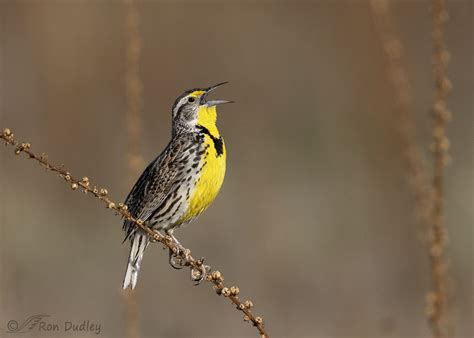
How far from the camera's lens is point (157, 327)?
570cm

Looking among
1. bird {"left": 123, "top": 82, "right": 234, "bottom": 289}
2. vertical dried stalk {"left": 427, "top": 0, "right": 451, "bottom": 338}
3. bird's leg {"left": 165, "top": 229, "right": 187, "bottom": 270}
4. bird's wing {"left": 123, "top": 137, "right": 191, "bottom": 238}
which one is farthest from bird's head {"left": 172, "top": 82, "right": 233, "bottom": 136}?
vertical dried stalk {"left": 427, "top": 0, "right": 451, "bottom": 338}

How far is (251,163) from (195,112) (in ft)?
11.0

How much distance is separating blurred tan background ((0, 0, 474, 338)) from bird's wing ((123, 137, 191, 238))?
43.0 inches

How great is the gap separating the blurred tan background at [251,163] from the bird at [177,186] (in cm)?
108

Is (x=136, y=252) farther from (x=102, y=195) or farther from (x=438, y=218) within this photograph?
(x=438, y=218)

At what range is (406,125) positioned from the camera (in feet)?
7.75

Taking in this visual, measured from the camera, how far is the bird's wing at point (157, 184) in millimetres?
3215

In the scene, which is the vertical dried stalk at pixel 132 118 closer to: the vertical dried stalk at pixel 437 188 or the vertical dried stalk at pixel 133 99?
the vertical dried stalk at pixel 133 99

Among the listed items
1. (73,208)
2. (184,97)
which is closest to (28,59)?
(73,208)

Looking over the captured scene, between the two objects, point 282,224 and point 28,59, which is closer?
point 282,224

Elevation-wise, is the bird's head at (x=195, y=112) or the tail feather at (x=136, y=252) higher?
the bird's head at (x=195, y=112)

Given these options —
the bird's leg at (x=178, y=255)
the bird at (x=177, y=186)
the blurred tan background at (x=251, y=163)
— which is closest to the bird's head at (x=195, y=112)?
the bird at (x=177, y=186)

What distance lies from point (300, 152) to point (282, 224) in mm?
1762

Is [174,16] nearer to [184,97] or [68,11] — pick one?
[68,11]
